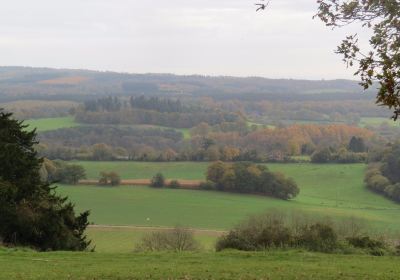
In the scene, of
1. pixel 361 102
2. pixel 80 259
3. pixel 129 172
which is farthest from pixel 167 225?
pixel 361 102

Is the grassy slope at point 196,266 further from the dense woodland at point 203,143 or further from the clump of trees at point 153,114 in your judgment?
the clump of trees at point 153,114

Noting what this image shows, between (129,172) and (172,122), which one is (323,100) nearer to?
(172,122)

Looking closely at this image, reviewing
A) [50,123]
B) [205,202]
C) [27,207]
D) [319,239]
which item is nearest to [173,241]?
[27,207]

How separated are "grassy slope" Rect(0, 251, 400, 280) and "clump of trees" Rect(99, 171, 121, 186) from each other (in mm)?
58067

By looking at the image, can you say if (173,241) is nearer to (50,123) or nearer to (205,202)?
(205,202)

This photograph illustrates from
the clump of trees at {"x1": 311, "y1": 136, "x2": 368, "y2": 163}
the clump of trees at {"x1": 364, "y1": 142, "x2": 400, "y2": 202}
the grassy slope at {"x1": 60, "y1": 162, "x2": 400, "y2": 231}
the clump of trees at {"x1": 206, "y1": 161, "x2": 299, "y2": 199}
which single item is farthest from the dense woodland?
the clump of trees at {"x1": 206, "y1": 161, "x2": 299, "y2": 199}

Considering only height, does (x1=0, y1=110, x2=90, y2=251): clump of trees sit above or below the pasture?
above

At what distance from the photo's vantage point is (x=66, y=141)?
11100cm

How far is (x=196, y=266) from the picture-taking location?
Answer: 17.0 metres

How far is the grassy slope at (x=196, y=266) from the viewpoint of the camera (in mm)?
14898

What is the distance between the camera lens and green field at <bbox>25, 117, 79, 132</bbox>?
4766 inches

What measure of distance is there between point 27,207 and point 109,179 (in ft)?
172

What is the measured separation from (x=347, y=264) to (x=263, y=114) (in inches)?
5837

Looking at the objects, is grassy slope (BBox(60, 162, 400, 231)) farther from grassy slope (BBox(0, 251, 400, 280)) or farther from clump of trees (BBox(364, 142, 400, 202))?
grassy slope (BBox(0, 251, 400, 280))
